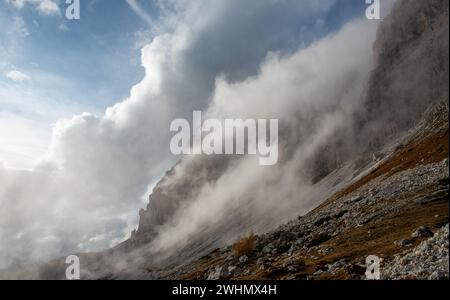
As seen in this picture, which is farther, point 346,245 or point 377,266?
point 346,245

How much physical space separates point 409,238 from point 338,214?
45894mm

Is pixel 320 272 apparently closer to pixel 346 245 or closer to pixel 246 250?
pixel 346 245

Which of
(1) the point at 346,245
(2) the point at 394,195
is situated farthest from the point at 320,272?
(2) the point at 394,195

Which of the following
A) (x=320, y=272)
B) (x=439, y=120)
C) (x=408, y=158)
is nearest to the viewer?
(x=320, y=272)

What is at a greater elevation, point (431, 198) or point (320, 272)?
point (431, 198)

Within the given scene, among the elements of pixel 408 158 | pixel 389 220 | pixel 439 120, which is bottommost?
pixel 389 220

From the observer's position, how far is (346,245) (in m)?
60.1

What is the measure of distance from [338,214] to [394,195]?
1521 centimetres
